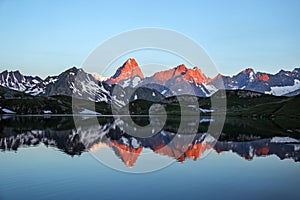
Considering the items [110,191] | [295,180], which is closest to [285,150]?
[295,180]

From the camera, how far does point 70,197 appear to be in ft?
85.1

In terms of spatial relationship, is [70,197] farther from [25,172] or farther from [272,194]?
[272,194]

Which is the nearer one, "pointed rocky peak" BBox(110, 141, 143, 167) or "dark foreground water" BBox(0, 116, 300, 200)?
"dark foreground water" BBox(0, 116, 300, 200)

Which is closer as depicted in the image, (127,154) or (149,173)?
(149,173)

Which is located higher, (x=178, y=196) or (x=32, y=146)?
(x=32, y=146)

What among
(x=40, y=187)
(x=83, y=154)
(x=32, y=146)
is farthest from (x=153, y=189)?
(x=32, y=146)

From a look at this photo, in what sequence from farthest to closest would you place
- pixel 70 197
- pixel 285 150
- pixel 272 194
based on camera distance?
pixel 285 150 → pixel 272 194 → pixel 70 197

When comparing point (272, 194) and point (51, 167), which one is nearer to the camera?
point (272, 194)

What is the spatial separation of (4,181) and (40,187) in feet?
15.6

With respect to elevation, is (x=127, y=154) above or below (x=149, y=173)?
above

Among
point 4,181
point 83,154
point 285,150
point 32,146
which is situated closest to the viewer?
point 4,181

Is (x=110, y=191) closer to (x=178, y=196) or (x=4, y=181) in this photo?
(x=178, y=196)

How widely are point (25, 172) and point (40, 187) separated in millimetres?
8414

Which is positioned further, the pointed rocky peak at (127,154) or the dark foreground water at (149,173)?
the pointed rocky peak at (127,154)
